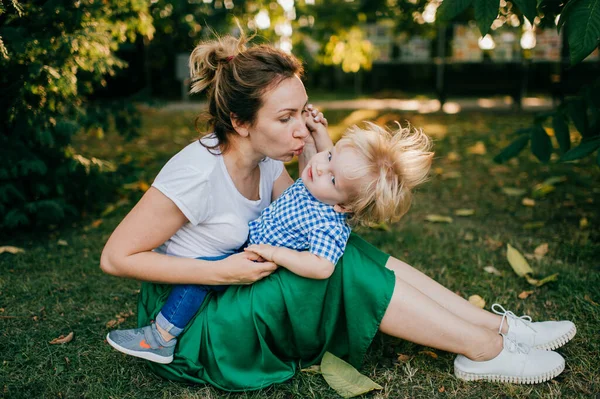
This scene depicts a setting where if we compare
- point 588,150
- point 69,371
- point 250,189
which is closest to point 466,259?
point 588,150

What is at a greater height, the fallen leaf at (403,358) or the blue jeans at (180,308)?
the blue jeans at (180,308)

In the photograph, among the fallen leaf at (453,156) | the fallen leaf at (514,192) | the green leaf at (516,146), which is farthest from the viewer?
the fallen leaf at (453,156)

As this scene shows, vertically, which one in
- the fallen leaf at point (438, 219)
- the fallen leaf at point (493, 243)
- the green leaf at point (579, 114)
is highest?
the green leaf at point (579, 114)

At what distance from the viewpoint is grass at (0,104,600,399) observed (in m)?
2.06

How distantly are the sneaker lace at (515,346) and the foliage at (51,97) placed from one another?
2718 millimetres

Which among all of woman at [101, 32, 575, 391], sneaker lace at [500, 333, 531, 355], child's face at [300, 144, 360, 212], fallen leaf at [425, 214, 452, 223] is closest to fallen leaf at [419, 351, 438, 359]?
woman at [101, 32, 575, 391]

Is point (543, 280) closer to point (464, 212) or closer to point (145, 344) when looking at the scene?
point (464, 212)

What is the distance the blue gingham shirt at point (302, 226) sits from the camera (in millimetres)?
1944

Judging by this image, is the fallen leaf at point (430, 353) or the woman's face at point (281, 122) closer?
the woman's face at point (281, 122)

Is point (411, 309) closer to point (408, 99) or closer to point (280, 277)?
point (280, 277)

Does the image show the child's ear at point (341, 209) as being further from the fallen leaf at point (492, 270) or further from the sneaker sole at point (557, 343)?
the fallen leaf at point (492, 270)

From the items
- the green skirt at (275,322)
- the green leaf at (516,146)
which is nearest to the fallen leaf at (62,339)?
the green skirt at (275,322)

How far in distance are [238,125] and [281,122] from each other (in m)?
0.17

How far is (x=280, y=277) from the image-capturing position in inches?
78.0
